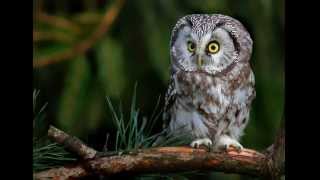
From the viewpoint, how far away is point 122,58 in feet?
5.84

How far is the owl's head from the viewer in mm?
1031

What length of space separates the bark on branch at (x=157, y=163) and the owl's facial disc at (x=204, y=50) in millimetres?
126

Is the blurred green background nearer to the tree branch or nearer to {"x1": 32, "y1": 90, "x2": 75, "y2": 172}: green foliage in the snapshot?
the tree branch

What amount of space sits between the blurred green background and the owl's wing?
378 mm

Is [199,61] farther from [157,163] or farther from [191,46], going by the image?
[157,163]

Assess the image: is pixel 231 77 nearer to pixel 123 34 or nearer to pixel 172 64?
pixel 172 64

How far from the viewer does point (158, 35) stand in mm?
1700

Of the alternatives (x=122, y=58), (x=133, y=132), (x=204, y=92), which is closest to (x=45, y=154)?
(x=133, y=132)

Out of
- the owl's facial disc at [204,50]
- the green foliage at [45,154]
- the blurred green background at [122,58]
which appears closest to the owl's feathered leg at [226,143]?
the owl's facial disc at [204,50]

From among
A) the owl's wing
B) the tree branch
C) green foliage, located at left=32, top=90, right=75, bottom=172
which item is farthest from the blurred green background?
green foliage, located at left=32, top=90, right=75, bottom=172

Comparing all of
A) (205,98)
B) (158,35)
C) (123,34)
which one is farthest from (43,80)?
(205,98)

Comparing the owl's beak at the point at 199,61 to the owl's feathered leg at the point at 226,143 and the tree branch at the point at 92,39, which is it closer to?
the owl's feathered leg at the point at 226,143

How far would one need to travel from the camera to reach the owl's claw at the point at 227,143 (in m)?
1.04
